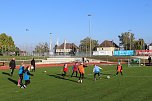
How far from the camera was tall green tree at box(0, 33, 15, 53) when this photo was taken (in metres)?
141

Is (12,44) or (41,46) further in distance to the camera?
(41,46)

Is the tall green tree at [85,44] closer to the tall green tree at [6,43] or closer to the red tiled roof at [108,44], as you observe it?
the red tiled roof at [108,44]

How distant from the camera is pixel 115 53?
9756cm

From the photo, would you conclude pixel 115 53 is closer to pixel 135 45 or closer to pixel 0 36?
pixel 135 45

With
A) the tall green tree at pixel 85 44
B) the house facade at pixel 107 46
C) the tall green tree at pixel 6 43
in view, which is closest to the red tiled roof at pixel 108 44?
the house facade at pixel 107 46

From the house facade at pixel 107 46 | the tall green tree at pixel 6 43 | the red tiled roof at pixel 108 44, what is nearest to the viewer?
the tall green tree at pixel 6 43

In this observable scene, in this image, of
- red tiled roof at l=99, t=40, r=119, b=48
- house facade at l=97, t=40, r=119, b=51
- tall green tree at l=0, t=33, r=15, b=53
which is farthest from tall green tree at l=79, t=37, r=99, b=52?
tall green tree at l=0, t=33, r=15, b=53

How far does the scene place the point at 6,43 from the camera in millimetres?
145750

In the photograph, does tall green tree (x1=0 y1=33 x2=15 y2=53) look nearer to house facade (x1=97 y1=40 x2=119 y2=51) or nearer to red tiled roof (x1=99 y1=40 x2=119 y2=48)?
house facade (x1=97 y1=40 x2=119 y2=51)

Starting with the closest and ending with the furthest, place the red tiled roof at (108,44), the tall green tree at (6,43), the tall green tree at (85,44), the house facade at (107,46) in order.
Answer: the tall green tree at (6,43) < the house facade at (107,46) < the red tiled roof at (108,44) < the tall green tree at (85,44)

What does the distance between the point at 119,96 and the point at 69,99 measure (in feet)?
8.58

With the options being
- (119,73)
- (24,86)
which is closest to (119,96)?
(24,86)

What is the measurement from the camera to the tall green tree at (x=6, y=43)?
14062 centimetres

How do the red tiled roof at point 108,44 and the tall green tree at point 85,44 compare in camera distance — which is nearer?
the red tiled roof at point 108,44
